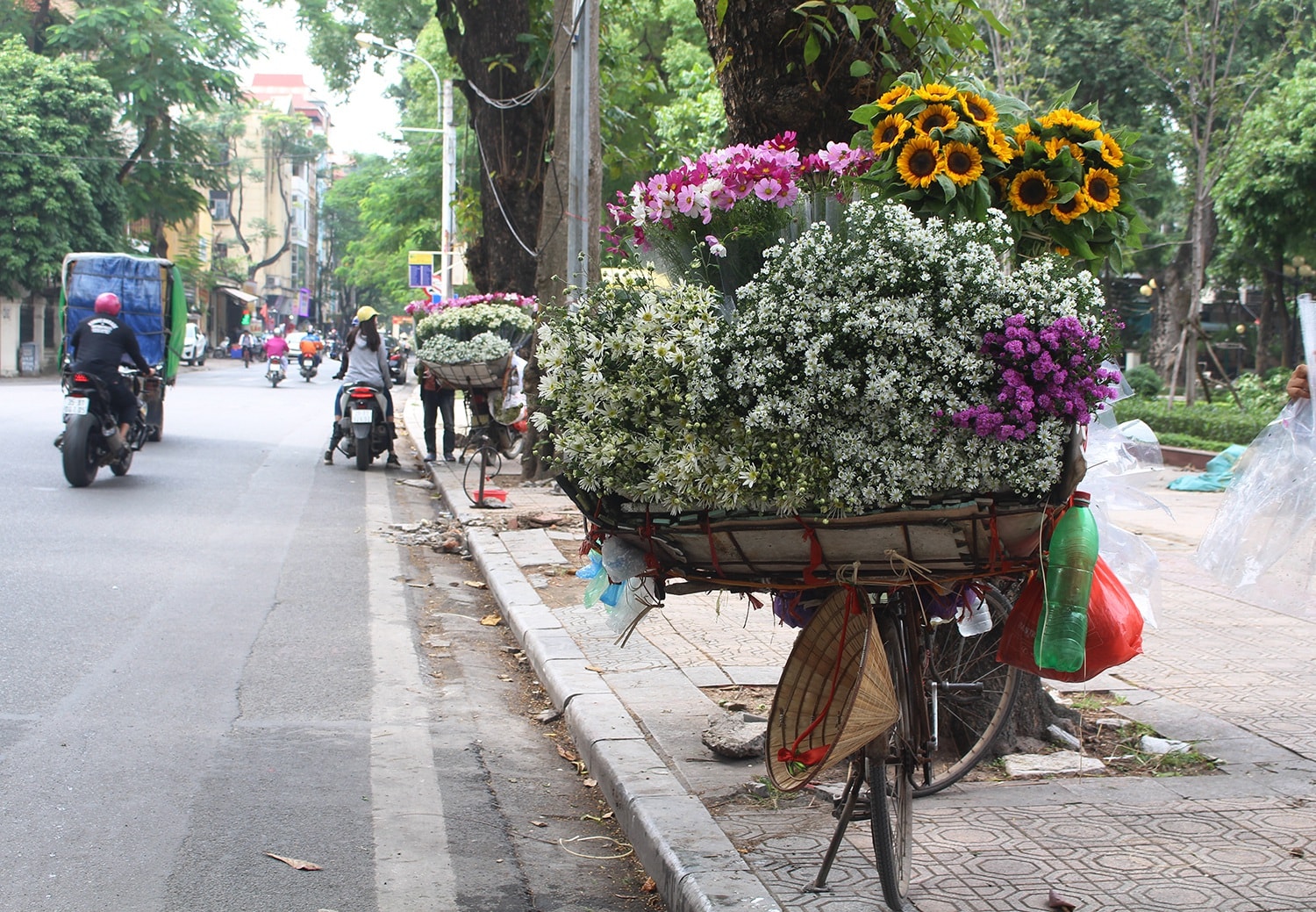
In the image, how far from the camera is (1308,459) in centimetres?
656

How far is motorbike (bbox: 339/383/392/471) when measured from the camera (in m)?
14.8

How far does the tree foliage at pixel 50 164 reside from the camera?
1358 inches

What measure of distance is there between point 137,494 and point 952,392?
420 inches

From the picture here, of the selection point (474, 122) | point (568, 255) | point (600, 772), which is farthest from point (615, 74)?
point (600, 772)

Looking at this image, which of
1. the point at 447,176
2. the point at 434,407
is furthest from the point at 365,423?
the point at 447,176

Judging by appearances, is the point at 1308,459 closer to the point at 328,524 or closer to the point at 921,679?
the point at 921,679

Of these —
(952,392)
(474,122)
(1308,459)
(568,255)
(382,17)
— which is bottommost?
(1308,459)

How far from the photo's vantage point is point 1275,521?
666cm

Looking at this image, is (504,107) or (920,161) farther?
(504,107)

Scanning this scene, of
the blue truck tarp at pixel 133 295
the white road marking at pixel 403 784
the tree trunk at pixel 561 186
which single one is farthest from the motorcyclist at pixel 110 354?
the blue truck tarp at pixel 133 295

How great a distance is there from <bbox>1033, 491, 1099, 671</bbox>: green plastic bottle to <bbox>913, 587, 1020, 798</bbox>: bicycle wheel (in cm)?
88

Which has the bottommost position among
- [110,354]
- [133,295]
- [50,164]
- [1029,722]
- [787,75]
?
[1029,722]

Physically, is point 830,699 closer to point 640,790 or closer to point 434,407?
point 640,790

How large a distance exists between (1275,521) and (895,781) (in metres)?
4.05
